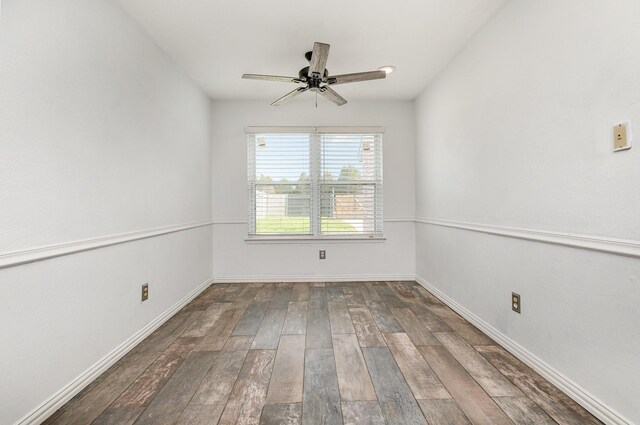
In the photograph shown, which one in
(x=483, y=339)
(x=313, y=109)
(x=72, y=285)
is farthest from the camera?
(x=313, y=109)

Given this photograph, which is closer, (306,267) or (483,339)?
(483,339)

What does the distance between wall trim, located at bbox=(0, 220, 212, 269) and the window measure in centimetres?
162

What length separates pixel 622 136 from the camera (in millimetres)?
1312

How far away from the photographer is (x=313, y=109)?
3.94 m

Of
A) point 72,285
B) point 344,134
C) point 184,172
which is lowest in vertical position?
point 72,285

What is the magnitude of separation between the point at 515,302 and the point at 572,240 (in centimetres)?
65

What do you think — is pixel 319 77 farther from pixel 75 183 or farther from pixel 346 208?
pixel 346 208

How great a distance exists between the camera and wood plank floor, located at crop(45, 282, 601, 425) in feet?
4.71

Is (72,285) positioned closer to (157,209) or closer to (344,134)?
(157,209)

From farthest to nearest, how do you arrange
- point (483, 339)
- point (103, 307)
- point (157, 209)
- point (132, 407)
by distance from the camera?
point (157, 209), point (483, 339), point (103, 307), point (132, 407)

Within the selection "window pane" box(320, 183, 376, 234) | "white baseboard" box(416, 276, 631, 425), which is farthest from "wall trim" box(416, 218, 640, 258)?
"window pane" box(320, 183, 376, 234)

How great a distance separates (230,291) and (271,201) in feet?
4.07

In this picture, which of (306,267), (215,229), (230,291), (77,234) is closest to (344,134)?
(306,267)

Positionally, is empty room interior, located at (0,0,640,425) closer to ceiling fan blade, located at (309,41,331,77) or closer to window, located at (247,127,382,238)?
ceiling fan blade, located at (309,41,331,77)
